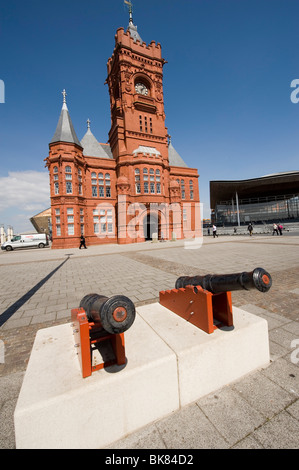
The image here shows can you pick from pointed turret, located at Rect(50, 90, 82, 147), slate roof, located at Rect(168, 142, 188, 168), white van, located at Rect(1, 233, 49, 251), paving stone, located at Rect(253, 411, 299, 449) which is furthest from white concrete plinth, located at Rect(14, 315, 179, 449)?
slate roof, located at Rect(168, 142, 188, 168)

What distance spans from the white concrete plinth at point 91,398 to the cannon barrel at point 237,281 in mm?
753

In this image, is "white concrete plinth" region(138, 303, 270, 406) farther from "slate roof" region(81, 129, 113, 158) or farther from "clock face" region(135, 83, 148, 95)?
"clock face" region(135, 83, 148, 95)

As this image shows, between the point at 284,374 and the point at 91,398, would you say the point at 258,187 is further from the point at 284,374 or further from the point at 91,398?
the point at 91,398

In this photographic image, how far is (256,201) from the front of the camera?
51.6 m

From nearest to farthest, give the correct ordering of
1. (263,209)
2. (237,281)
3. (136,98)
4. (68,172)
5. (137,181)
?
(237,281) < (68,172) < (137,181) < (136,98) < (263,209)

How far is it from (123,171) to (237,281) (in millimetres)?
23553

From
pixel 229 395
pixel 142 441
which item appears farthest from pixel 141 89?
pixel 142 441

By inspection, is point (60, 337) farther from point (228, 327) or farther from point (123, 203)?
point (123, 203)

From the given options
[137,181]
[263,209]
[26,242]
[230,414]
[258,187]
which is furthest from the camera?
[263,209]

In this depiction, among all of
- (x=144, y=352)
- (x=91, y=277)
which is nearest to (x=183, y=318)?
(x=144, y=352)

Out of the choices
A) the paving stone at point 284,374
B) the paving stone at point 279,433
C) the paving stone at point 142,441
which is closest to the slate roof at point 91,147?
the paving stone at point 284,374

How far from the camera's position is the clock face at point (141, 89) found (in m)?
26.4

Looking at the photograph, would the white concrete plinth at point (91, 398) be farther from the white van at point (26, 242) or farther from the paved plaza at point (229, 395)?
the white van at point (26, 242)

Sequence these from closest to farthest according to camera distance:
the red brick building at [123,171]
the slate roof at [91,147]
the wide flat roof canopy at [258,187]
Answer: the red brick building at [123,171] → the slate roof at [91,147] → the wide flat roof canopy at [258,187]
